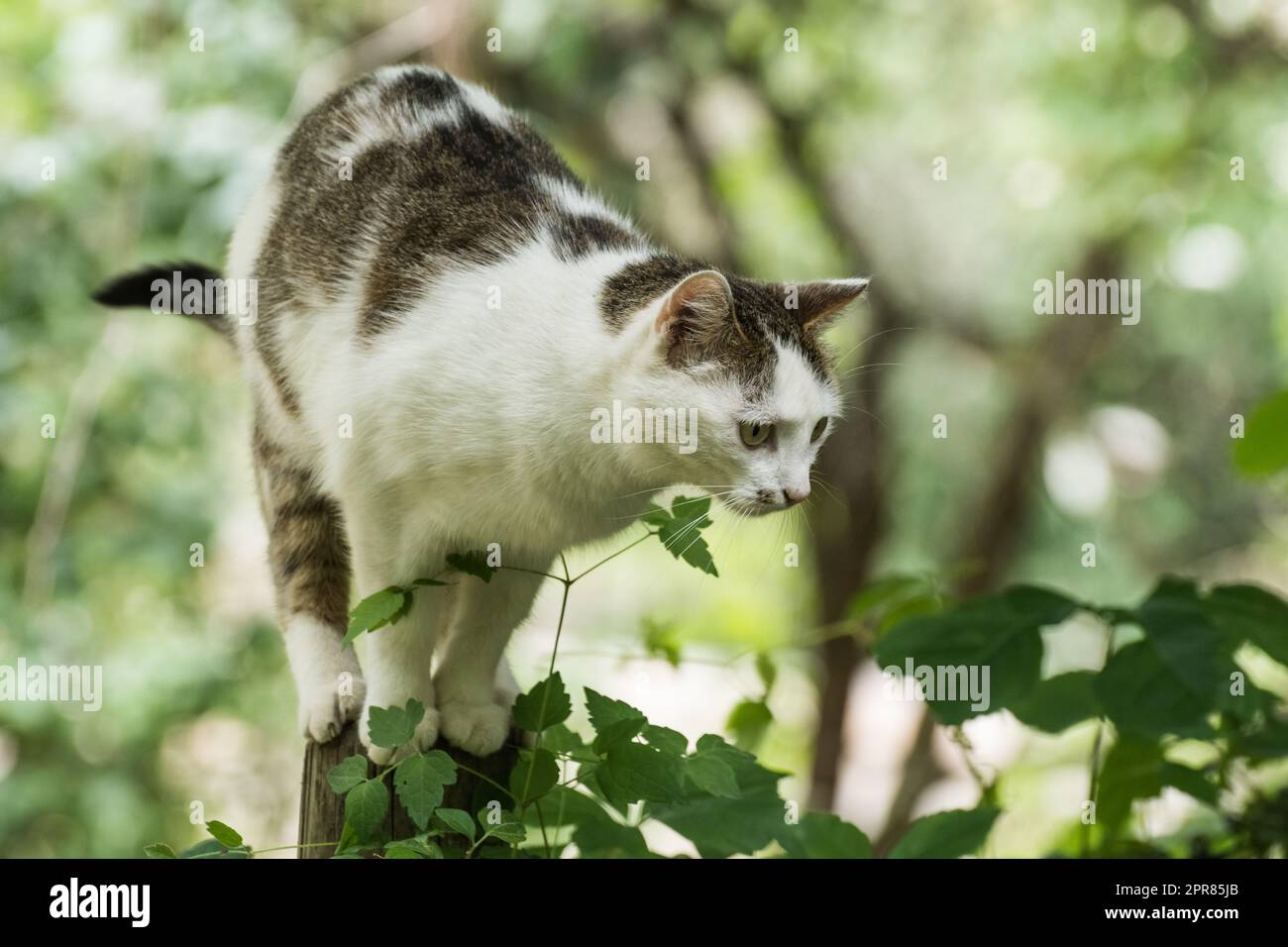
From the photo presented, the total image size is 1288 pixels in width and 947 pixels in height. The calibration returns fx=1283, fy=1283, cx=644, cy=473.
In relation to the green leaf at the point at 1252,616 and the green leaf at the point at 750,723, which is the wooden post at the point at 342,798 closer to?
the green leaf at the point at 750,723

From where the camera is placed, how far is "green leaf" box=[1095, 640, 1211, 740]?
2.06 meters

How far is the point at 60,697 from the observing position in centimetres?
489

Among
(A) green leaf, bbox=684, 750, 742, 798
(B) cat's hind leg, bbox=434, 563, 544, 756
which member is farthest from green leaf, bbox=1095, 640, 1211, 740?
(B) cat's hind leg, bbox=434, 563, 544, 756

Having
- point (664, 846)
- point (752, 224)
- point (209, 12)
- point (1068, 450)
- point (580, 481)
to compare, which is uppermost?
point (209, 12)

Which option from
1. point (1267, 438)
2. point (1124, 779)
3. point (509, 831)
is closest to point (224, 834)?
point (509, 831)

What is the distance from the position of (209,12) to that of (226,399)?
59.4 inches

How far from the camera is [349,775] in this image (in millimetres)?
1850

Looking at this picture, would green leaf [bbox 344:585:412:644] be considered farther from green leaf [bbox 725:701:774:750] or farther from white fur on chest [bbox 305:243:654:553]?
green leaf [bbox 725:701:774:750]

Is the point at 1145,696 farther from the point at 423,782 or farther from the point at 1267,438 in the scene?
the point at 423,782

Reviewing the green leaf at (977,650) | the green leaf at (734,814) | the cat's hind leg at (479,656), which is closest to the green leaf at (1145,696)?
the green leaf at (977,650)

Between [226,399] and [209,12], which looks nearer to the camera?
[209,12]

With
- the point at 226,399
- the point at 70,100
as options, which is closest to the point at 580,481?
the point at 226,399

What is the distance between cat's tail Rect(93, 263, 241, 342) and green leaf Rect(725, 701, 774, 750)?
1.38 metres
